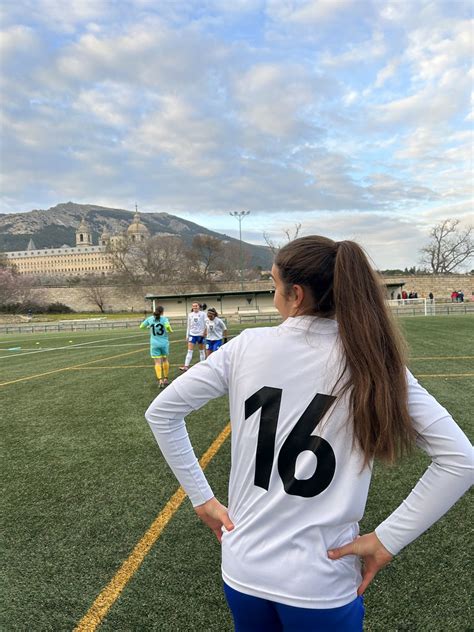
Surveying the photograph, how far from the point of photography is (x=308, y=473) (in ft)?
4.00

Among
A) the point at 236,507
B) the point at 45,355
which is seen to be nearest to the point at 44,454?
the point at 236,507

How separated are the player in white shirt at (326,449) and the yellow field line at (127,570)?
71.1 inches

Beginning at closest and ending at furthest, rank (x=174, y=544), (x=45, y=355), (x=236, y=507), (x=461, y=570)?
(x=236, y=507) < (x=461, y=570) < (x=174, y=544) < (x=45, y=355)

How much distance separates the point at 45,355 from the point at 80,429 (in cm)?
1181

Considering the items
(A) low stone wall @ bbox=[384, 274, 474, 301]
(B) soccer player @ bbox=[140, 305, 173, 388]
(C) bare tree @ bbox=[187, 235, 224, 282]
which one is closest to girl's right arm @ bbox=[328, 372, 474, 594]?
(B) soccer player @ bbox=[140, 305, 173, 388]

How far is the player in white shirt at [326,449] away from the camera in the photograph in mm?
1195


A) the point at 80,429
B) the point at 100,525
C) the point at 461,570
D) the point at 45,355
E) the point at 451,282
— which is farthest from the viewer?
the point at 451,282

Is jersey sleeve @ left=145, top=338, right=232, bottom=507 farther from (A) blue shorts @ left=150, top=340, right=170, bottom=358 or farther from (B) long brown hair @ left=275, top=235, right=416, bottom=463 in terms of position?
(A) blue shorts @ left=150, top=340, right=170, bottom=358

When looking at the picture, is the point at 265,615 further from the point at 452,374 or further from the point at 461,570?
the point at 452,374

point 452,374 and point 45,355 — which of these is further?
point 45,355

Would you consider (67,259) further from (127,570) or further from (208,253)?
(127,570)

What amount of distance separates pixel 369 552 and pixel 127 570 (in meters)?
2.38

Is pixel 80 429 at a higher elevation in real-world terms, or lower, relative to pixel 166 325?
lower

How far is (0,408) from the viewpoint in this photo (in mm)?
8281
